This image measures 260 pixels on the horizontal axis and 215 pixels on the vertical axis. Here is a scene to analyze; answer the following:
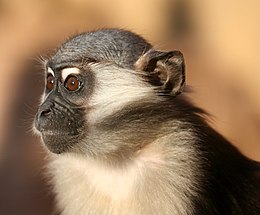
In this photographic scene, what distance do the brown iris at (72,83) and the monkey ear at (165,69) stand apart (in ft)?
0.97

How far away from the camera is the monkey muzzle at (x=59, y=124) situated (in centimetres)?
368

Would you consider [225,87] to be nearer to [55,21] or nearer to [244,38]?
[244,38]

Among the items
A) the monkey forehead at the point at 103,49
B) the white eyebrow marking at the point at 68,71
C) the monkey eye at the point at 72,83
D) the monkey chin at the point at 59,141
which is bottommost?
the monkey chin at the point at 59,141

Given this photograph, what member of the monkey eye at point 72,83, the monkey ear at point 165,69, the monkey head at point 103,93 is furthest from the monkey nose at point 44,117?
the monkey ear at point 165,69

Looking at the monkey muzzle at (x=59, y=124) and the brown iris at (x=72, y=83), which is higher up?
the brown iris at (x=72, y=83)

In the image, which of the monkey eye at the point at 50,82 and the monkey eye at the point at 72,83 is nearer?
the monkey eye at the point at 72,83

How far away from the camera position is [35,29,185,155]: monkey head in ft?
12.1

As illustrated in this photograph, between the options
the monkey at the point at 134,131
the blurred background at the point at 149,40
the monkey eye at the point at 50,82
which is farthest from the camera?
the blurred background at the point at 149,40

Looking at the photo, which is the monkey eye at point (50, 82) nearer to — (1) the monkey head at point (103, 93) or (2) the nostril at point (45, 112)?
(1) the monkey head at point (103, 93)

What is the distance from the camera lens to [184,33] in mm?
6250

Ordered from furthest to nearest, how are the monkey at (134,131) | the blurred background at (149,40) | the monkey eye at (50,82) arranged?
the blurred background at (149,40) < the monkey eye at (50,82) < the monkey at (134,131)

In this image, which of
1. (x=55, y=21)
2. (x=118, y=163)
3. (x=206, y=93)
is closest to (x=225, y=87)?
(x=206, y=93)

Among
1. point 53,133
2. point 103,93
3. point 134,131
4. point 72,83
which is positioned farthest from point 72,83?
point 134,131

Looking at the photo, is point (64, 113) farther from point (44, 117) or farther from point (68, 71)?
point (68, 71)
